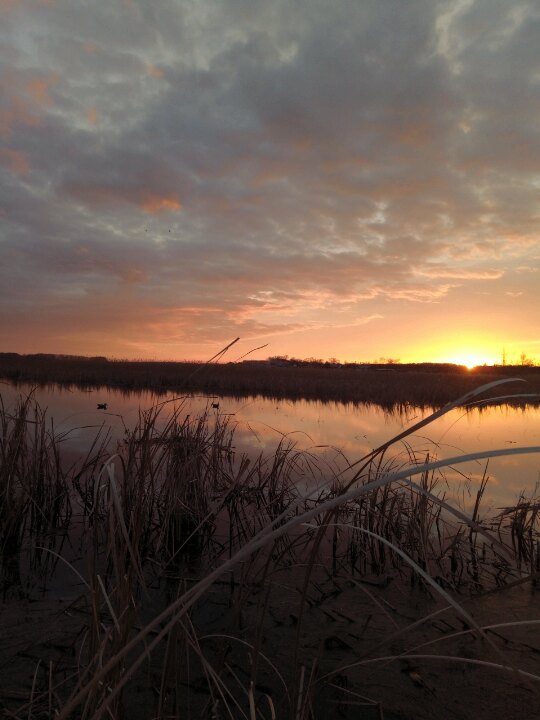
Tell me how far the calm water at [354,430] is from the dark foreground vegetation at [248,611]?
100cm

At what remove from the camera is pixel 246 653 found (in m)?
2.35

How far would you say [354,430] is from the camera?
33.2ft

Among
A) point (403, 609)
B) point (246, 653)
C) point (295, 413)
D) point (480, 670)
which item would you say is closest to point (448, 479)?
point (403, 609)

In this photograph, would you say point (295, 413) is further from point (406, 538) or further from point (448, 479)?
point (406, 538)

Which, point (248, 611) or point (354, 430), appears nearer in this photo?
point (248, 611)

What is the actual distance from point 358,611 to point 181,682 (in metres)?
1.20

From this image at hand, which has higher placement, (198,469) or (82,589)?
(198,469)

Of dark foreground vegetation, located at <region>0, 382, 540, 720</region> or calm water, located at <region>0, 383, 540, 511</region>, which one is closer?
dark foreground vegetation, located at <region>0, 382, 540, 720</region>

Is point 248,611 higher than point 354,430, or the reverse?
point 354,430

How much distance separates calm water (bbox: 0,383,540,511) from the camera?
5.93m

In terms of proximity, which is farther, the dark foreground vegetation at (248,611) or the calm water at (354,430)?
the calm water at (354,430)

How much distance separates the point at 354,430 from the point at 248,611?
25.1 ft

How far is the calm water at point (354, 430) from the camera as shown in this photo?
5.93 meters

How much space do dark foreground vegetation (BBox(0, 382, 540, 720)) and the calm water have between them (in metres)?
1.00
